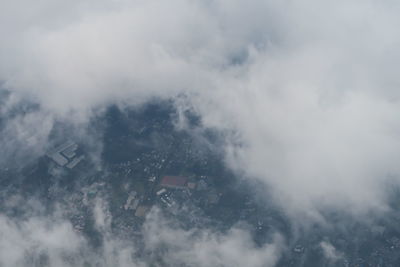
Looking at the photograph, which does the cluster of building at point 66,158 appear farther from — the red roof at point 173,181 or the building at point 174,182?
the building at point 174,182

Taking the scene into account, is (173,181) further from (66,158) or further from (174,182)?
(66,158)

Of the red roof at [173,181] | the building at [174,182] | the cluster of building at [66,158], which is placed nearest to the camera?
the building at [174,182]

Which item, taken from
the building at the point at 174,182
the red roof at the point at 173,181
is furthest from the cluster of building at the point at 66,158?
the building at the point at 174,182

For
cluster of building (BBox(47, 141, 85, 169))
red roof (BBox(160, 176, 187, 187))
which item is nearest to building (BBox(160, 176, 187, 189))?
red roof (BBox(160, 176, 187, 187))

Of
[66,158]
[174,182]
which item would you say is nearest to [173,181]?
[174,182]

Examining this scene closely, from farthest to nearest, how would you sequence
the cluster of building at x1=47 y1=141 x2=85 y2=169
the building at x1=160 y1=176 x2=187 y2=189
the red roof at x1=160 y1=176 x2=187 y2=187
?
the cluster of building at x1=47 y1=141 x2=85 y2=169, the red roof at x1=160 y1=176 x2=187 y2=187, the building at x1=160 y1=176 x2=187 y2=189

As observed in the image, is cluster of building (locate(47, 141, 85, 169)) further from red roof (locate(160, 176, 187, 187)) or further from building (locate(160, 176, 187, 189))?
building (locate(160, 176, 187, 189))

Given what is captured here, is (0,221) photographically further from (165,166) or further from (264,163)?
(264,163)
